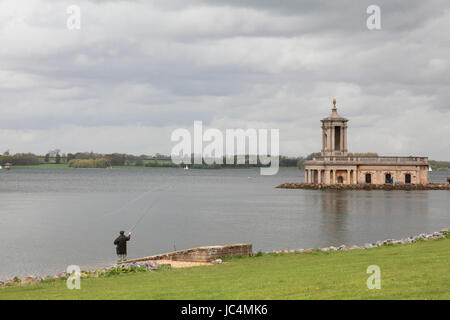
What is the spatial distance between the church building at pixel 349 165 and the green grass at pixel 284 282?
85900 millimetres

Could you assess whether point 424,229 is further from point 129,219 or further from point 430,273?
point 430,273

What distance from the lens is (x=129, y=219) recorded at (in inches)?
2184

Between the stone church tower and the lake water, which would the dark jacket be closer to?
the lake water

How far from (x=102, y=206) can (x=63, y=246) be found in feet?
118

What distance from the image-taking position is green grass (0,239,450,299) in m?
14.2

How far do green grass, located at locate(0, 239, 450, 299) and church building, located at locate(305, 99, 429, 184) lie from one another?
85900mm

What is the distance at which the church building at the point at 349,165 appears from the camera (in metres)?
108

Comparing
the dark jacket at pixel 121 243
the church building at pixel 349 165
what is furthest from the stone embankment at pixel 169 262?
the church building at pixel 349 165

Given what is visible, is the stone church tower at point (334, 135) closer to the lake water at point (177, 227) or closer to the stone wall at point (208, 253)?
the lake water at point (177, 227)

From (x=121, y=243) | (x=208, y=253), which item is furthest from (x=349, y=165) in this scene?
(x=208, y=253)

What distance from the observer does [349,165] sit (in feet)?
354

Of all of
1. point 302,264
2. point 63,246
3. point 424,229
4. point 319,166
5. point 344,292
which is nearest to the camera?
point 344,292
